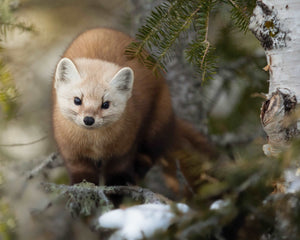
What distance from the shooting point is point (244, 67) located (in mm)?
4172

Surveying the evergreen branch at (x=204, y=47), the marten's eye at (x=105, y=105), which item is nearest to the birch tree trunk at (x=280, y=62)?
the evergreen branch at (x=204, y=47)

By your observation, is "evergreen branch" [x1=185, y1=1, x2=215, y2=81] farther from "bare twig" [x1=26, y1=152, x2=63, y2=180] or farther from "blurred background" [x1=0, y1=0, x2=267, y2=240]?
"bare twig" [x1=26, y1=152, x2=63, y2=180]

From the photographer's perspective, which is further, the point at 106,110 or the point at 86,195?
the point at 106,110

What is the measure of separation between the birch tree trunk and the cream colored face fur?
46.7 inches

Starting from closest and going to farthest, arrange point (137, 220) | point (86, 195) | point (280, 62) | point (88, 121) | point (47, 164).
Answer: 1. point (137, 220)
2. point (280, 62)
3. point (86, 195)
4. point (88, 121)
5. point (47, 164)

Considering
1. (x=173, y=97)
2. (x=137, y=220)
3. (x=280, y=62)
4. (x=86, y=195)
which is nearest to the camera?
(x=137, y=220)

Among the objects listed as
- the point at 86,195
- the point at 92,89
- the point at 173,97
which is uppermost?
the point at 92,89

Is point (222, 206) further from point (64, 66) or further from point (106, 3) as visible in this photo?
point (106, 3)

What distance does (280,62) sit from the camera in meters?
2.32

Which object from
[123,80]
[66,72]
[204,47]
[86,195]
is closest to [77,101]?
[66,72]

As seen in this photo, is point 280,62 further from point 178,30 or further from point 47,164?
point 47,164

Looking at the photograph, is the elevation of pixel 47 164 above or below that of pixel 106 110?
below

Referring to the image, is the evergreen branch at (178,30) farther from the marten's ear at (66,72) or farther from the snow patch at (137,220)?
the snow patch at (137,220)

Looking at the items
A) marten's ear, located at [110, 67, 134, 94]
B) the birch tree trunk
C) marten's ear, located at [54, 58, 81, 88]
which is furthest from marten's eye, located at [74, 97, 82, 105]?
the birch tree trunk
